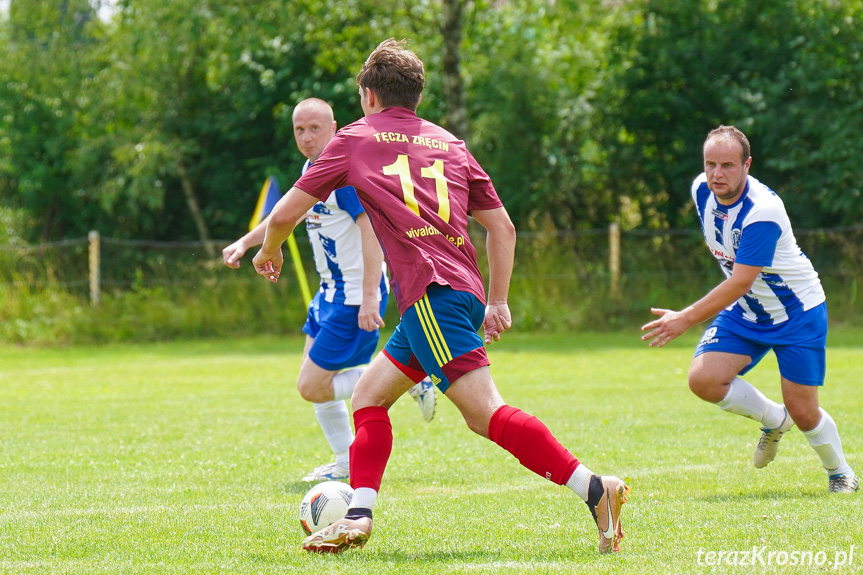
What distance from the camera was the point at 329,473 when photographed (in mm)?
6129

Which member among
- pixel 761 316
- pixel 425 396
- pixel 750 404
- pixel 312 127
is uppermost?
pixel 312 127

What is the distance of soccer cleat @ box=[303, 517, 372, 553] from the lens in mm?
3945

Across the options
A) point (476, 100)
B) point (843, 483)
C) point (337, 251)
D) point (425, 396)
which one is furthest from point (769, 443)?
point (476, 100)

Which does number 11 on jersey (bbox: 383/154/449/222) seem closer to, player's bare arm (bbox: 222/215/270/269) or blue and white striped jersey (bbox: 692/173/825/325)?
player's bare arm (bbox: 222/215/270/269)

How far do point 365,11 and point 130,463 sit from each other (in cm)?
1691

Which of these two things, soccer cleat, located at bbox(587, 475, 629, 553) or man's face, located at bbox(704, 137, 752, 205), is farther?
man's face, located at bbox(704, 137, 752, 205)

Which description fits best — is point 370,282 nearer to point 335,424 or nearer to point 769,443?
point 335,424

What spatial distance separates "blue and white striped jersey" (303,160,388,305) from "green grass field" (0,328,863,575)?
1196mm

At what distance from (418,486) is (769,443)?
208 cm

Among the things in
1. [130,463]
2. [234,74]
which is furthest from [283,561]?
[234,74]

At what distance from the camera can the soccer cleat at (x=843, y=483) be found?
5270 mm

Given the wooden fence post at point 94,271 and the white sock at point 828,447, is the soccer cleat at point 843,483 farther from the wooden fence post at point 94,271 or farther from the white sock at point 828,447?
the wooden fence post at point 94,271

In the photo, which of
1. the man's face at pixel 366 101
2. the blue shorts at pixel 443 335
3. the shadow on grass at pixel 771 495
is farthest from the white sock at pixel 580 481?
the man's face at pixel 366 101

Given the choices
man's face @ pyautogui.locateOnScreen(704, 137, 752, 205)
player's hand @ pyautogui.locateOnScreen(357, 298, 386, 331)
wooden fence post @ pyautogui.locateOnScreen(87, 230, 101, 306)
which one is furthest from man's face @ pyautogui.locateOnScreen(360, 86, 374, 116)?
wooden fence post @ pyautogui.locateOnScreen(87, 230, 101, 306)
